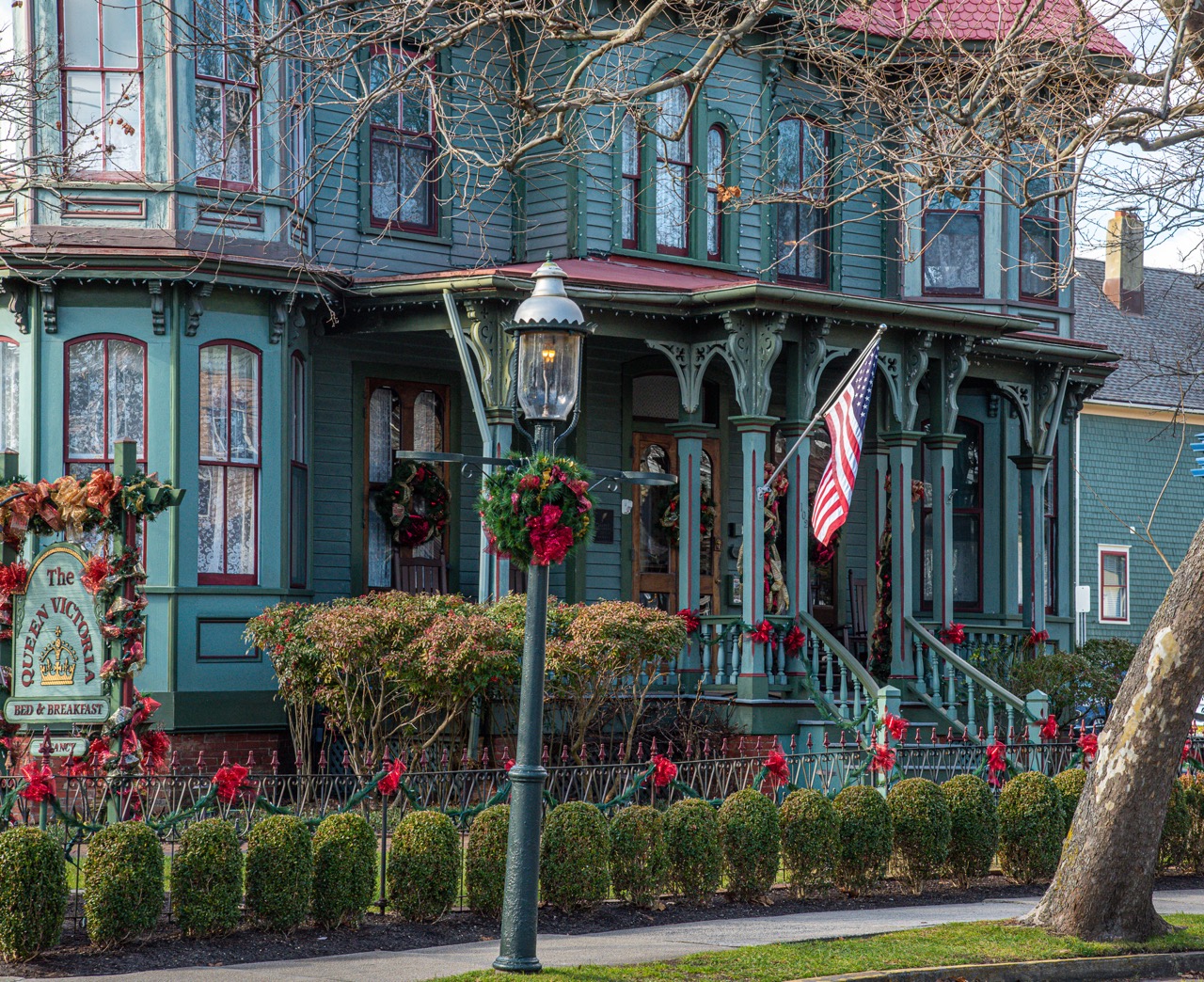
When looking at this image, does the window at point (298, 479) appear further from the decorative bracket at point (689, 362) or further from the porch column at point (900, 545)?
the porch column at point (900, 545)

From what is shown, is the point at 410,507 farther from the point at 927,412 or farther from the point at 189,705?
the point at 927,412

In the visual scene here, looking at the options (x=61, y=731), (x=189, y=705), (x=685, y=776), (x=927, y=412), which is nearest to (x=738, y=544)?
(x=927, y=412)

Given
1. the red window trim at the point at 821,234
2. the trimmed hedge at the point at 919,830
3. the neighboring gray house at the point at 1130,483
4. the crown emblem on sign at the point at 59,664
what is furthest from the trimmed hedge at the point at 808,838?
the neighboring gray house at the point at 1130,483

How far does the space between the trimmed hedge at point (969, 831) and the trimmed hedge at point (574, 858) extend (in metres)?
3.39

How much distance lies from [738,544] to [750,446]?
145 inches

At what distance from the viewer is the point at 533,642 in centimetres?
917

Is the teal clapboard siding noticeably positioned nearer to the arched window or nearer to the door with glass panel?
the door with glass panel

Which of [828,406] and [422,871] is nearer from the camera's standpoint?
[422,871]

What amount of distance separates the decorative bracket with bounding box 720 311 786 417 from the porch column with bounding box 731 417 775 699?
0.26 meters

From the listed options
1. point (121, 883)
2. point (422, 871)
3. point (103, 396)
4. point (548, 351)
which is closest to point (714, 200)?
point (103, 396)

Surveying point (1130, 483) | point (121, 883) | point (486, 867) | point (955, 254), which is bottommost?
point (486, 867)

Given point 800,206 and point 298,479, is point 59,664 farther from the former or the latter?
point 800,206

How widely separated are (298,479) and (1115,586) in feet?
68.8

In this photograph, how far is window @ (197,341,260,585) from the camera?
16.8m
